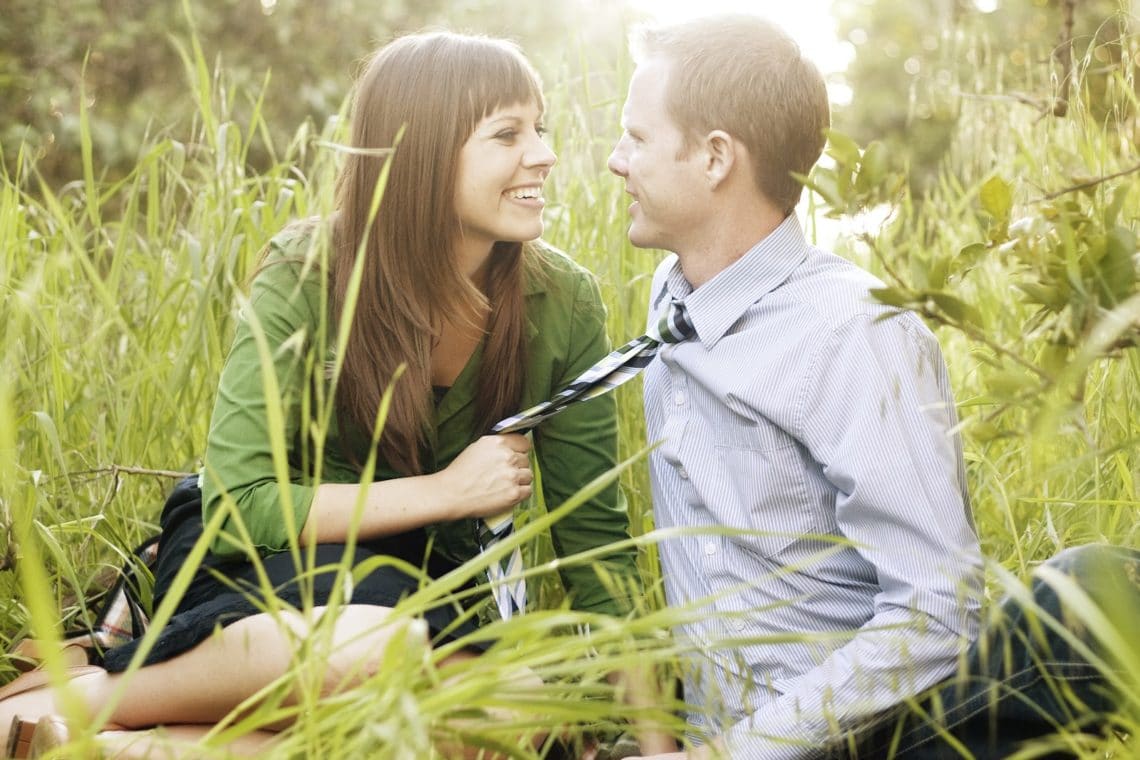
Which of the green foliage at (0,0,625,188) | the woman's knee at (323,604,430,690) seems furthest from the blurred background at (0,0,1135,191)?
the woman's knee at (323,604,430,690)

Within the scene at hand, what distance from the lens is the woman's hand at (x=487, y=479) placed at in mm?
1955

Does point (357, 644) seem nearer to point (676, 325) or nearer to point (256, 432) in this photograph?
point (256, 432)

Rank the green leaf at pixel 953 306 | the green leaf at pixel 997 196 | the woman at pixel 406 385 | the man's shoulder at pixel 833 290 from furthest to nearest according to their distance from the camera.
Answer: the woman at pixel 406 385
the man's shoulder at pixel 833 290
the green leaf at pixel 997 196
the green leaf at pixel 953 306

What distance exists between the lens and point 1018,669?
1.46 metres

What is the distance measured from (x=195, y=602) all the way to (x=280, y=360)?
1.31 feet

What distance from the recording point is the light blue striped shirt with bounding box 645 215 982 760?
1515mm

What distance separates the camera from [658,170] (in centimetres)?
194

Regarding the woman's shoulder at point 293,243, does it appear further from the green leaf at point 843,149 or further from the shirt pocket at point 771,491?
the green leaf at point 843,149

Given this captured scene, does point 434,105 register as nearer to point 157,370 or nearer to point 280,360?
point 280,360

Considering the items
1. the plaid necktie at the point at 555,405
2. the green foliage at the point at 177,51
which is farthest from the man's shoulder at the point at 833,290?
the green foliage at the point at 177,51

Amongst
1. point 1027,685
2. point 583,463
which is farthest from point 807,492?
point 583,463

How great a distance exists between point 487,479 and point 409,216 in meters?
0.47

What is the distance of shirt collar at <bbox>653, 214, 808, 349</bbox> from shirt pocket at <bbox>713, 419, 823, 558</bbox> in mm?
170

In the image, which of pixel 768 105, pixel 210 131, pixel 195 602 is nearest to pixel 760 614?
pixel 768 105
